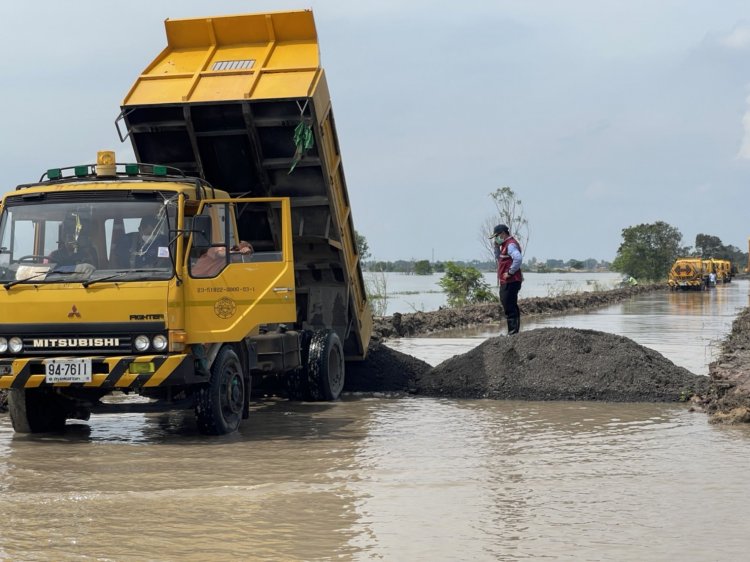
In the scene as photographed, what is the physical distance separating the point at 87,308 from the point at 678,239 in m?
88.1

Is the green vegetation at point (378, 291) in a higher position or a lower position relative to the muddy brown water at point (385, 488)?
higher

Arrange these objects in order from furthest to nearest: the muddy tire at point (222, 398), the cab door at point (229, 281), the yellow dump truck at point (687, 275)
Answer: the yellow dump truck at point (687, 275) → the muddy tire at point (222, 398) → the cab door at point (229, 281)

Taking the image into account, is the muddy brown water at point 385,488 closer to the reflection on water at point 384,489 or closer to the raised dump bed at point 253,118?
the reflection on water at point 384,489

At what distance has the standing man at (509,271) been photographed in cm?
1548

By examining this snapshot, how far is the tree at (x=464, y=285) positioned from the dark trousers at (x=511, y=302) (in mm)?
20582

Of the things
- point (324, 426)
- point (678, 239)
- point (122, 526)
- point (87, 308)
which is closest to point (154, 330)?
point (87, 308)

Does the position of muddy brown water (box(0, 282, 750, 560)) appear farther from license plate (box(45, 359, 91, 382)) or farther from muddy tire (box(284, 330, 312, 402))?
muddy tire (box(284, 330, 312, 402))

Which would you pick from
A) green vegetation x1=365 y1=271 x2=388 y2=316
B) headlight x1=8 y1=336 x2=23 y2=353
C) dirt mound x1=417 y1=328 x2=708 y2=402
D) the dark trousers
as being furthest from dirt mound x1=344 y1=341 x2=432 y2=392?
green vegetation x1=365 y1=271 x2=388 y2=316

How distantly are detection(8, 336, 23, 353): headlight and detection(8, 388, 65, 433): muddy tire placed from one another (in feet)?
1.64

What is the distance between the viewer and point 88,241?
9.69 m

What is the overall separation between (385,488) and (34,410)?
4128mm

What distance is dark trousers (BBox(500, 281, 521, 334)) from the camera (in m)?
15.6

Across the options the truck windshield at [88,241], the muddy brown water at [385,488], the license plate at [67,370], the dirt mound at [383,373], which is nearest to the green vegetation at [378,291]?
the dirt mound at [383,373]

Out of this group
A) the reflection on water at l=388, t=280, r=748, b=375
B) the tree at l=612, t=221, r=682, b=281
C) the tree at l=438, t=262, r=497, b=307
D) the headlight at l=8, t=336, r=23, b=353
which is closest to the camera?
the headlight at l=8, t=336, r=23, b=353
